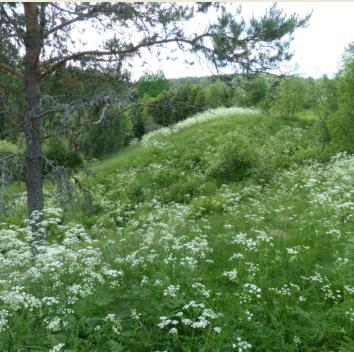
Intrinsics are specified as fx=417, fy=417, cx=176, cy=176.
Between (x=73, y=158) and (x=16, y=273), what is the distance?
200 inches

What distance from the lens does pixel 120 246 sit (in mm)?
6180

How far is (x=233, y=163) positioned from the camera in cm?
1580

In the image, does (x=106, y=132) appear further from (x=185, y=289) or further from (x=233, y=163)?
(x=233, y=163)

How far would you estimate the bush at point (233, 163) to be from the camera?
15641mm

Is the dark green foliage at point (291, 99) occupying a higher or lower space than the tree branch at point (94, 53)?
lower

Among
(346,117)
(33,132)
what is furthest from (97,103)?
(346,117)

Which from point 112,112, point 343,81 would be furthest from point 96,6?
point 343,81

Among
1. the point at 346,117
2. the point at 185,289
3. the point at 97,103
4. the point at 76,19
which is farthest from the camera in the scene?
the point at 346,117

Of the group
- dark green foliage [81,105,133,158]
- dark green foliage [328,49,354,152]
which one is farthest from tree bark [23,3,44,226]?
dark green foliage [328,49,354,152]

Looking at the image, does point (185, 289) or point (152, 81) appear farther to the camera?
point (152, 81)

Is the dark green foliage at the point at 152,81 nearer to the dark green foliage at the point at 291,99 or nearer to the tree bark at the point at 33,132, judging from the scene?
the tree bark at the point at 33,132

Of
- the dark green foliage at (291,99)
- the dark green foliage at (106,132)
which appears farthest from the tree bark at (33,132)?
the dark green foliage at (291,99)

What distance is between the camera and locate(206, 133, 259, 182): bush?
51.3 feet

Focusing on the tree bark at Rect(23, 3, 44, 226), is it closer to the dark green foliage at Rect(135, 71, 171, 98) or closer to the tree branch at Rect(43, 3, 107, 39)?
the tree branch at Rect(43, 3, 107, 39)
